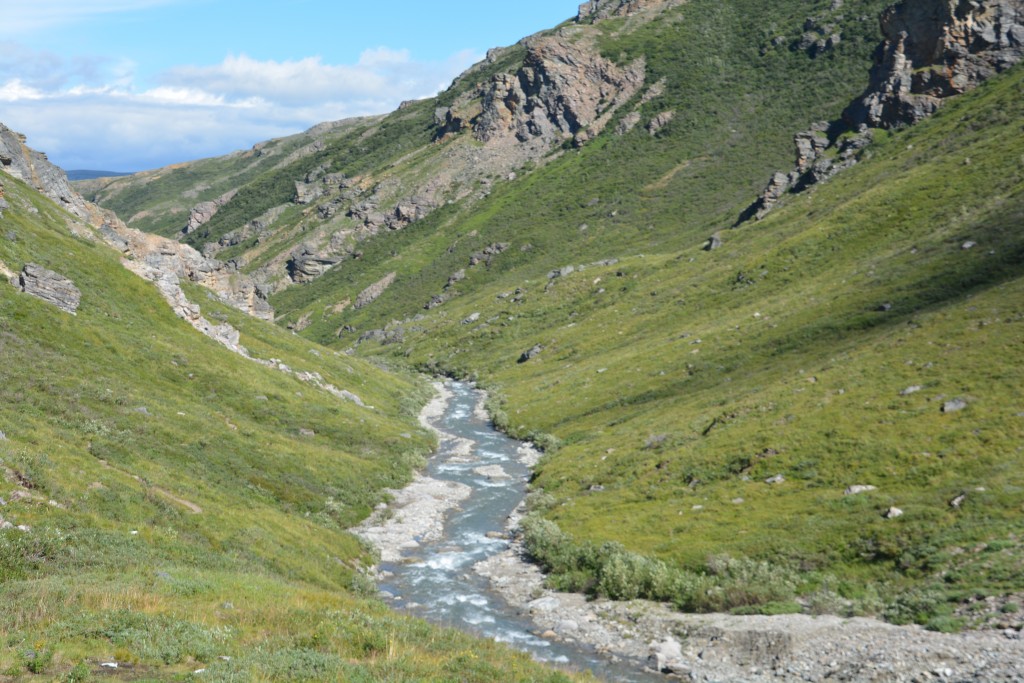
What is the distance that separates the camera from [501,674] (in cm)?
1964

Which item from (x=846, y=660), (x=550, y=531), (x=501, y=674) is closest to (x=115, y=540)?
(x=501, y=674)

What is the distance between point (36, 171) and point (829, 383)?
110004mm

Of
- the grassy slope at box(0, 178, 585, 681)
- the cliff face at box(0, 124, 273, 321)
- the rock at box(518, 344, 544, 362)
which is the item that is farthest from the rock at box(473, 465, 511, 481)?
the rock at box(518, 344, 544, 362)

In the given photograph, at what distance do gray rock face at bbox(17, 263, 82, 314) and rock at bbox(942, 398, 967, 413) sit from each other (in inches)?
2619

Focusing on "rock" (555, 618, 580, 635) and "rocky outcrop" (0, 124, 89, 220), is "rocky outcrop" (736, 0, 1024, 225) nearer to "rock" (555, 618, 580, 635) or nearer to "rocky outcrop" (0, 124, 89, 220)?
"rock" (555, 618, 580, 635)

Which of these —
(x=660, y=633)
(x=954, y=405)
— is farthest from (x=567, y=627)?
(x=954, y=405)

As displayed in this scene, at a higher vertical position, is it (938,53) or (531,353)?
(938,53)

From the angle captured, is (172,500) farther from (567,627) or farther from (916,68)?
(916,68)

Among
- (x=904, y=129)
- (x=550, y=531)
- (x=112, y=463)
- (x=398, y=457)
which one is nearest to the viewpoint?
(x=112, y=463)

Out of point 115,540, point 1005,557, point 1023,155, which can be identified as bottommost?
point 1005,557

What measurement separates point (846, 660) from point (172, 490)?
33707mm

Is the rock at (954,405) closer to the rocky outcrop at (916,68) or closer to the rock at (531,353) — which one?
the rock at (531,353)

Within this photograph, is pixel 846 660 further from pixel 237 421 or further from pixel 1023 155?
pixel 1023 155

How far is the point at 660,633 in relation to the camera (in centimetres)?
3131
